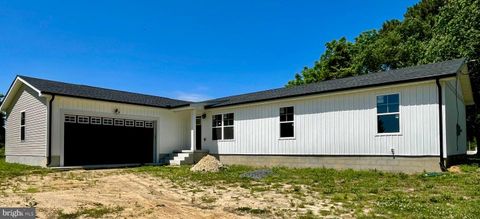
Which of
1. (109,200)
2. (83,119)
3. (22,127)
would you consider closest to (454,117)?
(109,200)

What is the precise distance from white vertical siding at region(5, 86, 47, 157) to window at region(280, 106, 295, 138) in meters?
9.85

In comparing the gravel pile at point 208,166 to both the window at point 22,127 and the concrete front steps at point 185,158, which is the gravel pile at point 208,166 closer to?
the concrete front steps at point 185,158

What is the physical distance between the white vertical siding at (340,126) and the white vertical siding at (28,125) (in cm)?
775

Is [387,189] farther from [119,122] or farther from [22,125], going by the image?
[22,125]

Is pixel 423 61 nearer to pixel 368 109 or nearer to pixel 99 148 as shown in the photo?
pixel 368 109

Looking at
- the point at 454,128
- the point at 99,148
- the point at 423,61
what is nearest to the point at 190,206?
the point at 454,128

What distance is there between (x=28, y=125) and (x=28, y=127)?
10cm

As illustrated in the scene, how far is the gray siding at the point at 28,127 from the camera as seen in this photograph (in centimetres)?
1495

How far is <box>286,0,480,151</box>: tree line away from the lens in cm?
1975

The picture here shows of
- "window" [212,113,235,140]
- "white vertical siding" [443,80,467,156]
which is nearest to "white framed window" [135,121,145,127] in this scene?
"window" [212,113,235,140]

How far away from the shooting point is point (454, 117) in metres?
12.9

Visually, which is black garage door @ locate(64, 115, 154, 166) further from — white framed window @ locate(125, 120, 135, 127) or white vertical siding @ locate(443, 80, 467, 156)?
white vertical siding @ locate(443, 80, 467, 156)

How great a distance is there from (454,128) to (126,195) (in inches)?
449

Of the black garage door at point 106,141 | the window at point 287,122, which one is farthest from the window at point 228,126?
the black garage door at point 106,141
